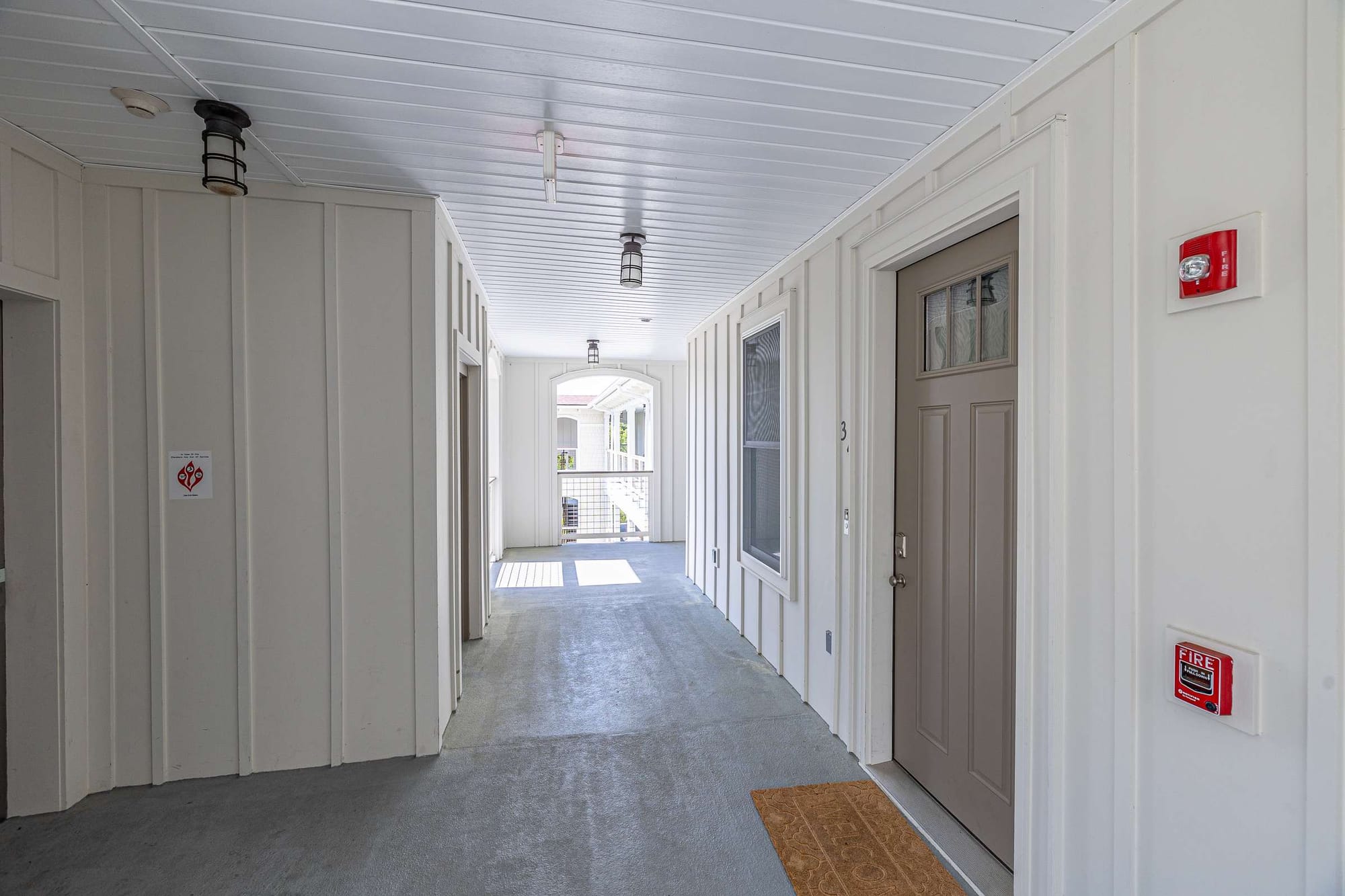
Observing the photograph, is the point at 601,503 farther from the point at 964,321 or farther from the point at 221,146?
the point at 221,146

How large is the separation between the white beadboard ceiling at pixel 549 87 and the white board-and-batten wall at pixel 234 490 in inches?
11.0

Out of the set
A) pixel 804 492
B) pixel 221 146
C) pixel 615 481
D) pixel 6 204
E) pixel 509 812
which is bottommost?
pixel 509 812

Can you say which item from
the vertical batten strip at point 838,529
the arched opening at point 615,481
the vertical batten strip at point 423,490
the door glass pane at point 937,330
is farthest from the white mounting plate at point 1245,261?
the arched opening at point 615,481

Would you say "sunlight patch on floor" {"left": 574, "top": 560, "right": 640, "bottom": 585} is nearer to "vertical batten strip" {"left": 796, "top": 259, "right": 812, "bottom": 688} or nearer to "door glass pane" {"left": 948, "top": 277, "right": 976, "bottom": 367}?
"vertical batten strip" {"left": 796, "top": 259, "right": 812, "bottom": 688}

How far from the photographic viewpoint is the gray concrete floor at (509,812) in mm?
2146

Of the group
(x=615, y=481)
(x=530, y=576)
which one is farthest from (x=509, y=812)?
(x=615, y=481)

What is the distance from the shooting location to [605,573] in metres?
6.67

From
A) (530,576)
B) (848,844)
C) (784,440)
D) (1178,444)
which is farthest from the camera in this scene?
(530,576)

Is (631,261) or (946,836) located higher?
(631,261)

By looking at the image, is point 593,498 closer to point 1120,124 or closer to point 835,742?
point 835,742

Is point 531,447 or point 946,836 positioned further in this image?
point 531,447

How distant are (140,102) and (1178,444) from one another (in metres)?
3.04

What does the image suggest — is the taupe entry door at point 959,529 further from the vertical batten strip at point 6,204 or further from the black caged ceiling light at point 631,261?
the vertical batten strip at point 6,204

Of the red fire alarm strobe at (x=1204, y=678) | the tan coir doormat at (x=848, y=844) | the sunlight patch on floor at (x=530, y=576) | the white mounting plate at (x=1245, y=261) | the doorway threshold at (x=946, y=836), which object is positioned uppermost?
the white mounting plate at (x=1245, y=261)
